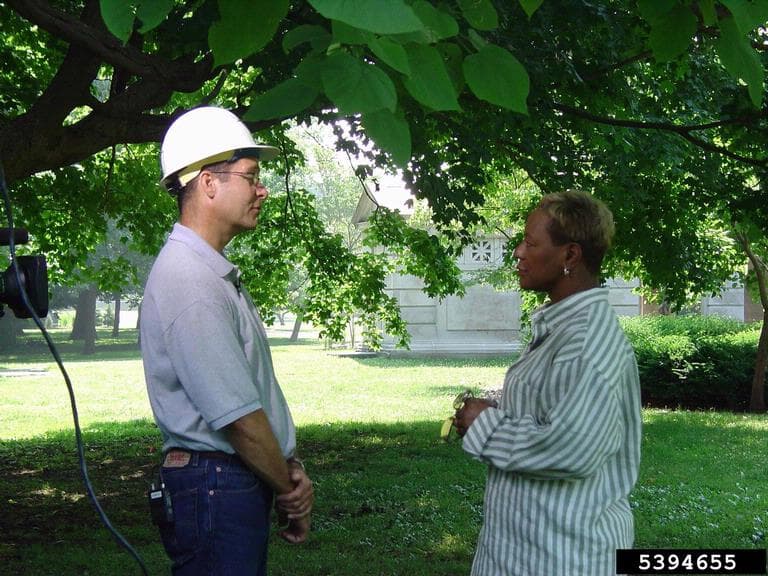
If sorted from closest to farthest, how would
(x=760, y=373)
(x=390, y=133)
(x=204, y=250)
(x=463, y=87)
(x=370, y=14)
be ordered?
(x=370, y=14)
(x=390, y=133)
(x=463, y=87)
(x=204, y=250)
(x=760, y=373)

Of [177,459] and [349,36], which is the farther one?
[177,459]

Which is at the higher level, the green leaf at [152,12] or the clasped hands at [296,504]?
the green leaf at [152,12]

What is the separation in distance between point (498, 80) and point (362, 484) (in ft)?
29.2

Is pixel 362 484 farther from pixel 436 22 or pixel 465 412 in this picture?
pixel 436 22

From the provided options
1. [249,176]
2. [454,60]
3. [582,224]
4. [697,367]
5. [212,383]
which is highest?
[454,60]

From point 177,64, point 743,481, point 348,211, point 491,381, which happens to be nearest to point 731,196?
point 743,481

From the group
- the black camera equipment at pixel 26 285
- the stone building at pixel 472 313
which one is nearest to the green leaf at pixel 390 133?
the black camera equipment at pixel 26 285

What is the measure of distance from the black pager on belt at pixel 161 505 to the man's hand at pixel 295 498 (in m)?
0.33

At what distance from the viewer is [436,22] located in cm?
171

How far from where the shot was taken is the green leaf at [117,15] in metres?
1.54

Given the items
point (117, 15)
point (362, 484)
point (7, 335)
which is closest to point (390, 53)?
point (117, 15)

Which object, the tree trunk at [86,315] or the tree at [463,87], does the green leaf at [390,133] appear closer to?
the tree at [463,87]

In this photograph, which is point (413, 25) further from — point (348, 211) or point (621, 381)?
point (348, 211)

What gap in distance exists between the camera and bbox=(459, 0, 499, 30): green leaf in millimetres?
2062
